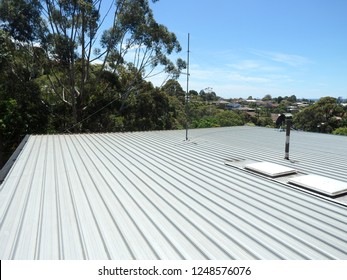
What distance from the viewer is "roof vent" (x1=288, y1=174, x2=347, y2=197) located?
3.79 meters

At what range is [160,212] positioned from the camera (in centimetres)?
321

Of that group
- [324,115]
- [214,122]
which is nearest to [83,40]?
[214,122]

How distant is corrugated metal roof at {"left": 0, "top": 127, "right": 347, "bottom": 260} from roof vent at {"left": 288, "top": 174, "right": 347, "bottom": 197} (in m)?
0.20

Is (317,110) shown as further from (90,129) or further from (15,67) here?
(15,67)

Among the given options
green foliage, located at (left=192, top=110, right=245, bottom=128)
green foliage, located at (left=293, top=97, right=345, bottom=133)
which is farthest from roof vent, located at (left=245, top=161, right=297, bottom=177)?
green foliage, located at (left=293, top=97, right=345, bottom=133)

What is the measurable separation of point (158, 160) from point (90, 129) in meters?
14.4

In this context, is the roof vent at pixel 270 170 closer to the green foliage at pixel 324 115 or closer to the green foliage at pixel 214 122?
the green foliage at pixel 214 122

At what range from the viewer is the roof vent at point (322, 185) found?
3789mm

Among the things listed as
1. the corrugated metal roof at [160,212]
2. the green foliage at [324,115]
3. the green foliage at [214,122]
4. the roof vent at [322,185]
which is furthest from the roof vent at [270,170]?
the green foliage at [324,115]

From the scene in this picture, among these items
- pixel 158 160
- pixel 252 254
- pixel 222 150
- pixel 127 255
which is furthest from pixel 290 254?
pixel 222 150

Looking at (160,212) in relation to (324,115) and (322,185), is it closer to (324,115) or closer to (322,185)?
(322,185)

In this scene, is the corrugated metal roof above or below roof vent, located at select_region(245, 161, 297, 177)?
below

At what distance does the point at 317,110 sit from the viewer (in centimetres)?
3045

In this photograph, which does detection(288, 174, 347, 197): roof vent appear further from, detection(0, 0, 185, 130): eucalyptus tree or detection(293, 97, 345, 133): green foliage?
detection(293, 97, 345, 133): green foliage
